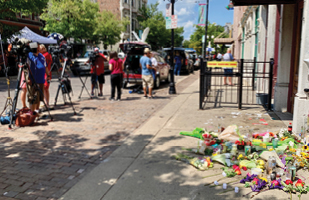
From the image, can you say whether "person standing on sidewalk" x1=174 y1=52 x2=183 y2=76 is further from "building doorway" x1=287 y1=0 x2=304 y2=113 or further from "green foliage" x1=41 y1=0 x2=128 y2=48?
"building doorway" x1=287 y1=0 x2=304 y2=113

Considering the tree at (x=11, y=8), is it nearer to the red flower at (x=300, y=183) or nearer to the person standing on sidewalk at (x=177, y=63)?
the red flower at (x=300, y=183)

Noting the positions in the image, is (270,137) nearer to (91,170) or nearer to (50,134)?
(91,170)

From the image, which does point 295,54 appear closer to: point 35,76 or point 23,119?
point 35,76

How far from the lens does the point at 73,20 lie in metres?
27.5

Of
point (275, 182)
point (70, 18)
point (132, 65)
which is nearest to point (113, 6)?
point (70, 18)

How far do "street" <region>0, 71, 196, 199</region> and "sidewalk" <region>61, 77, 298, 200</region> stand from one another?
0.28 m

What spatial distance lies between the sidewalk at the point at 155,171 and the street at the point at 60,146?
0.28 metres

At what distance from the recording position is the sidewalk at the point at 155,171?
136 inches

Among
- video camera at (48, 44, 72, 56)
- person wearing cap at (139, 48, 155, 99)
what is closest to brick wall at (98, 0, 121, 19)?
person wearing cap at (139, 48, 155, 99)

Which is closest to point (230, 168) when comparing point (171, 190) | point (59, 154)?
point (171, 190)

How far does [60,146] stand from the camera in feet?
17.6

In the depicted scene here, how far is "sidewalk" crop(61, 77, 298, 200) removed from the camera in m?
3.45

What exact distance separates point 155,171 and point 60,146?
216cm

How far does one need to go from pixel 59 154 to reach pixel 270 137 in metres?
3.67
